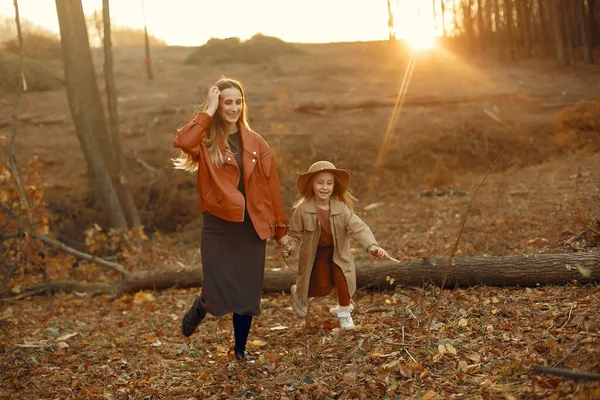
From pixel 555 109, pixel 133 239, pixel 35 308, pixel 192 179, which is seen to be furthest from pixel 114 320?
pixel 555 109

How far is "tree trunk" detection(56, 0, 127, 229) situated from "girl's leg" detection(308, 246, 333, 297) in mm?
6532

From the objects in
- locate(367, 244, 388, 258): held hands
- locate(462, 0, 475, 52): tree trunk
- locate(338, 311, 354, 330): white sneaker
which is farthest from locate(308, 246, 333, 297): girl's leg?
locate(462, 0, 475, 52): tree trunk

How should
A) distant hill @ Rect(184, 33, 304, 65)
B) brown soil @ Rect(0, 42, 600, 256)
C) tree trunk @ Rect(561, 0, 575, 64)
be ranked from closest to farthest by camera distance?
brown soil @ Rect(0, 42, 600, 256) < tree trunk @ Rect(561, 0, 575, 64) < distant hill @ Rect(184, 33, 304, 65)

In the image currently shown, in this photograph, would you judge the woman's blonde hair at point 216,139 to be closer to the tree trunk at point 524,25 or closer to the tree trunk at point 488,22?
the tree trunk at point 524,25

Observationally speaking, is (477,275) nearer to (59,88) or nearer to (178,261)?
(178,261)

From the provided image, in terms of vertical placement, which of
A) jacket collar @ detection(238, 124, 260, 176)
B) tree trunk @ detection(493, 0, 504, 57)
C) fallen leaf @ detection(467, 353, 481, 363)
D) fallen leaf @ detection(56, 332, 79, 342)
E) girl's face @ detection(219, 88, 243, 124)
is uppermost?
tree trunk @ detection(493, 0, 504, 57)

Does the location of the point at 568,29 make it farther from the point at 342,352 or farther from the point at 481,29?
the point at 342,352

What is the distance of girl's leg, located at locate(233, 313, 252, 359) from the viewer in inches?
205

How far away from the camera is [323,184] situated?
17.7ft

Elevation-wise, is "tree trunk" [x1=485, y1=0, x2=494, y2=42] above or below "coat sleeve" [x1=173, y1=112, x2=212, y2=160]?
above

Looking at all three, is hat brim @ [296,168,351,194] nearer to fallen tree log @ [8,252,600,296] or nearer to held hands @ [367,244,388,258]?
held hands @ [367,244,388,258]

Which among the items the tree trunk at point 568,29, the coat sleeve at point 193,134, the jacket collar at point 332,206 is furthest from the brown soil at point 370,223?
the coat sleeve at point 193,134

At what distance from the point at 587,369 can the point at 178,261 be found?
24.8 ft

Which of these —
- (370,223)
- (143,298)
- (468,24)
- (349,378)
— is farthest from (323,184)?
(468,24)
